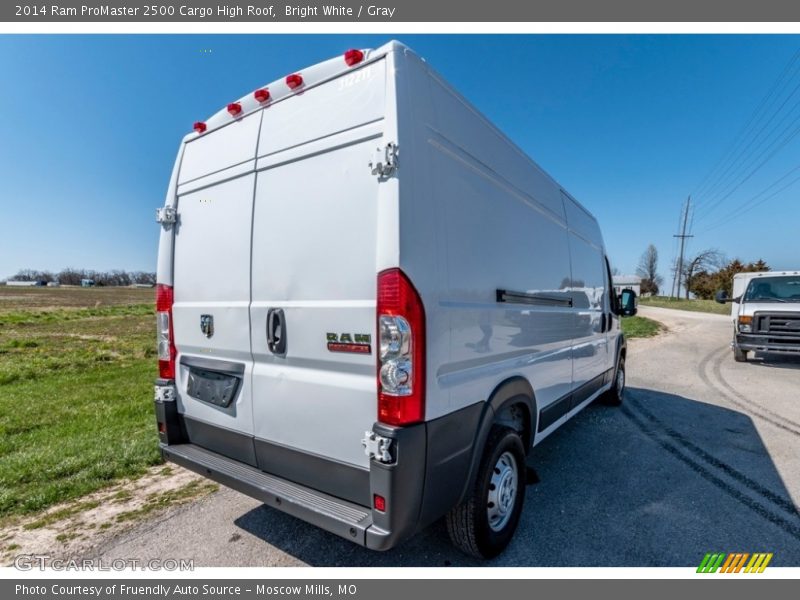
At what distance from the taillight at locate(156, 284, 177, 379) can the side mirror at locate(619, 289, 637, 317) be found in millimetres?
5664

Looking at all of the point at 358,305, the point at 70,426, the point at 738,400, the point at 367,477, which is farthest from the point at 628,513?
the point at 70,426

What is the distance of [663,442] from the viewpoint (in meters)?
4.61

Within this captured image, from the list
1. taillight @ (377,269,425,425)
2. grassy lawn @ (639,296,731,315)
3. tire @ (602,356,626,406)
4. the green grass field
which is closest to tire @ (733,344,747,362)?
tire @ (602,356,626,406)

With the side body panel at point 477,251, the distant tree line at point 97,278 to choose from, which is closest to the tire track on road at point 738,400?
the side body panel at point 477,251

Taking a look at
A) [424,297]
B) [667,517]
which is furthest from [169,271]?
[667,517]

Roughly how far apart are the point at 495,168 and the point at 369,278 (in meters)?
1.40

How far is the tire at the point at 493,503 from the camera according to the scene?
2.35 m

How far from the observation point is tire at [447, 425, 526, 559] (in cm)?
235

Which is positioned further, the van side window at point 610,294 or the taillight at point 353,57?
the van side window at point 610,294

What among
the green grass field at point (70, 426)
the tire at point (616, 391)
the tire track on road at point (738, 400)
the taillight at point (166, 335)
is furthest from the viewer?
the tire at point (616, 391)

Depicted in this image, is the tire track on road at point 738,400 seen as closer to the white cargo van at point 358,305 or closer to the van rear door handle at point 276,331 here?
the white cargo van at point 358,305

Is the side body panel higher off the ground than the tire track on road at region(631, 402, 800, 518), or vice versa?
the side body panel

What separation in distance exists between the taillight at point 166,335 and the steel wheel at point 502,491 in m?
2.51

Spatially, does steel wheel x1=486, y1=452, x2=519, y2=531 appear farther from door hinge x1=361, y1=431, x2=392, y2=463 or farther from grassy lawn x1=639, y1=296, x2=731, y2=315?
grassy lawn x1=639, y1=296, x2=731, y2=315
